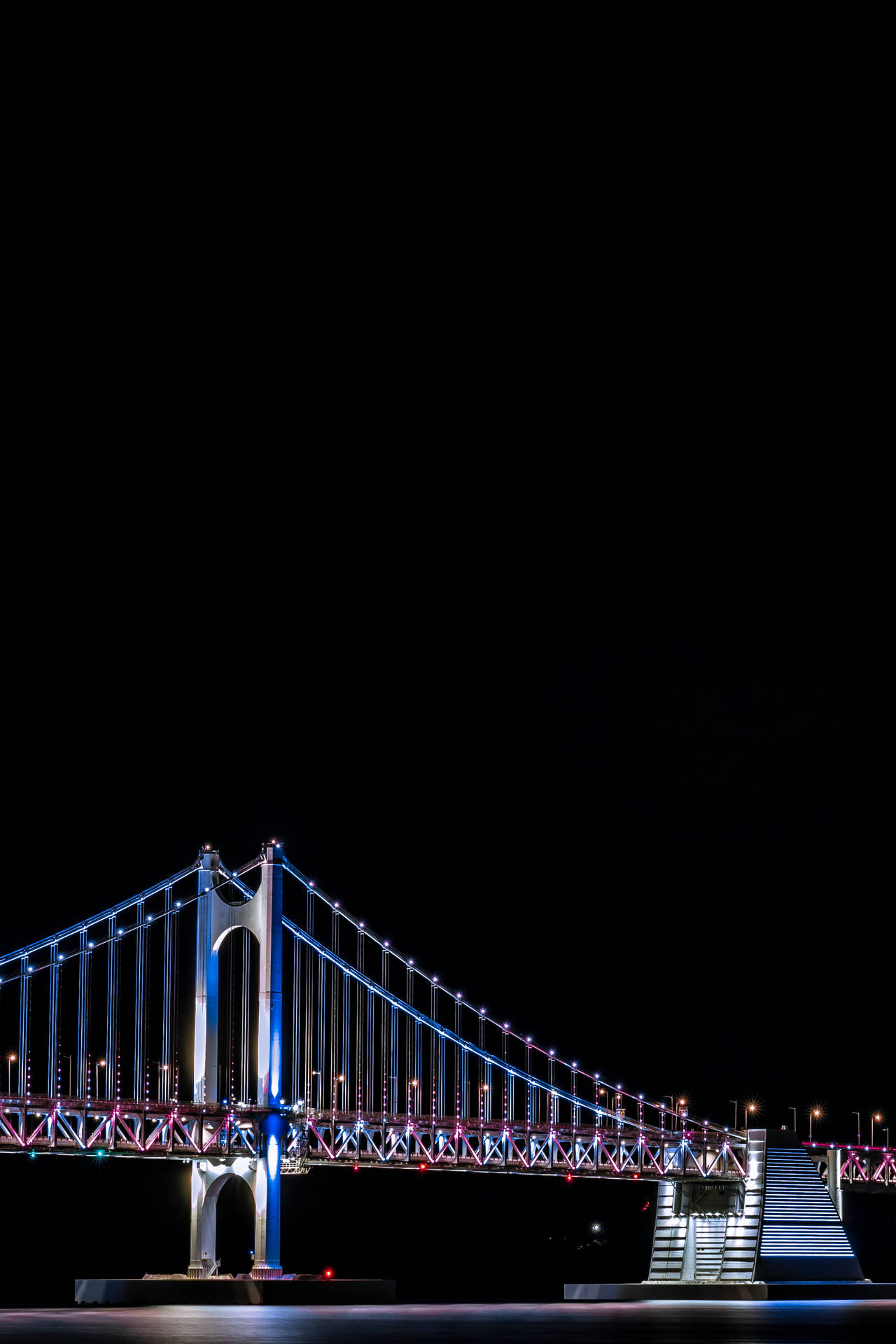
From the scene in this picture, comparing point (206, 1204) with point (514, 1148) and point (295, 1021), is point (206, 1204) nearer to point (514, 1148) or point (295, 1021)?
point (295, 1021)

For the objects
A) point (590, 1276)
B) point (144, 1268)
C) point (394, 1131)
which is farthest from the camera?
point (590, 1276)

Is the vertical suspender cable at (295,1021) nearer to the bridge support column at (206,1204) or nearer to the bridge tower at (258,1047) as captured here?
the bridge tower at (258,1047)

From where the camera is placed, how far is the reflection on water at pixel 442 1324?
4253 centimetres

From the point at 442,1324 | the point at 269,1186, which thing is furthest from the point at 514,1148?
the point at 442,1324

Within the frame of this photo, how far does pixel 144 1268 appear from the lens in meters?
125

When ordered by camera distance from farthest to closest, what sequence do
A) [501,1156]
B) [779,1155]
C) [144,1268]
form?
[144,1268], [779,1155], [501,1156]

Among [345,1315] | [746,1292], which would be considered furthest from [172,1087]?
[746,1292]

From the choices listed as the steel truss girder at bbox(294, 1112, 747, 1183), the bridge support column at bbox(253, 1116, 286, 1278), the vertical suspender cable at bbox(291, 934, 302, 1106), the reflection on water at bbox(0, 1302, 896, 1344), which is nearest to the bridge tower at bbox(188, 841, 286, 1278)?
the bridge support column at bbox(253, 1116, 286, 1278)

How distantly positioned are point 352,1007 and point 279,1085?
87.7 ft

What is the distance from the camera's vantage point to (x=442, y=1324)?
5056 centimetres

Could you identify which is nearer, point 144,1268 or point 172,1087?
point 172,1087

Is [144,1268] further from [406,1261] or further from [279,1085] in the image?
[279,1085]

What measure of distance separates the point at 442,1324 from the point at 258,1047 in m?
23.9

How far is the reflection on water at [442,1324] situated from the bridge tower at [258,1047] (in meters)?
5.90
